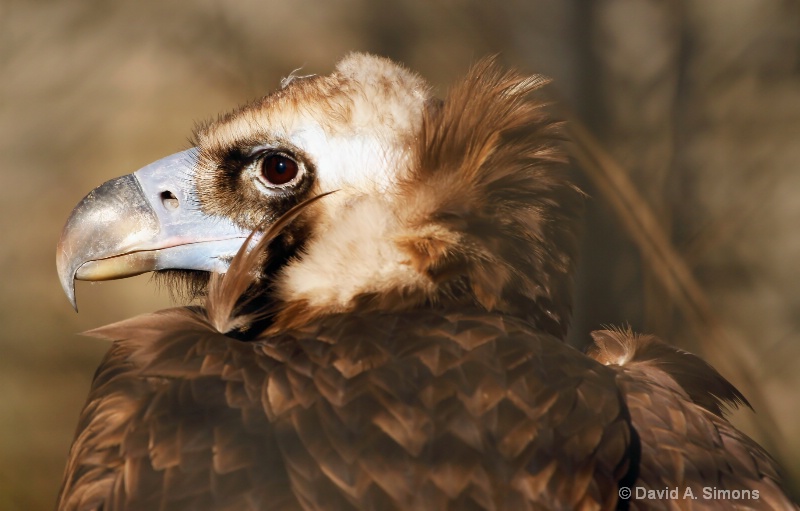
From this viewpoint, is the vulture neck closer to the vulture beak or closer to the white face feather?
the white face feather

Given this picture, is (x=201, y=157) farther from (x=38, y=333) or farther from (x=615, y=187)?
(x=38, y=333)

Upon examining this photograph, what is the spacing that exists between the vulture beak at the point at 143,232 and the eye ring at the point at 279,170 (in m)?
0.09

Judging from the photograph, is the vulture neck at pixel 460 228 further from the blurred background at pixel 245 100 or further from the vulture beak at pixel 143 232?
the blurred background at pixel 245 100

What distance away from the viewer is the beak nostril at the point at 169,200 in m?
1.50

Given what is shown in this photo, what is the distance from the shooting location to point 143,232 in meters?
1.46

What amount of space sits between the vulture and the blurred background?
138 cm

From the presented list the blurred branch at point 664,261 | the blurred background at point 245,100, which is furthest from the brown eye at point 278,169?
the blurred background at point 245,100

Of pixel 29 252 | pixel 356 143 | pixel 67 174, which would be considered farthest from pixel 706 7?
pixel 29 252

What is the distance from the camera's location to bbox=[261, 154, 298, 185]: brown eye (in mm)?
1448

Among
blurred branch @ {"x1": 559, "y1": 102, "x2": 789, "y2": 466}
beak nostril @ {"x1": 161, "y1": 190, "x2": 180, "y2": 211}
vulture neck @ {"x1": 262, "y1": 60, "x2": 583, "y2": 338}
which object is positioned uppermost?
beak nostril @ {"x1": 161, "y1": 190, "x2": 180, "y2": 211}

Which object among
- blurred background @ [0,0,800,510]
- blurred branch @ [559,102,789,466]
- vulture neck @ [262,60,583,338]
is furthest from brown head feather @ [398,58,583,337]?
blurred background @ [0,0,800,510]

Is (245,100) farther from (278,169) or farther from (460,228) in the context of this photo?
(460,228)

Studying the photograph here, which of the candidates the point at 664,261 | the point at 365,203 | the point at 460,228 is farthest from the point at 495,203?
the point at 664,261

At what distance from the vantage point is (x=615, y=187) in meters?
2.45
